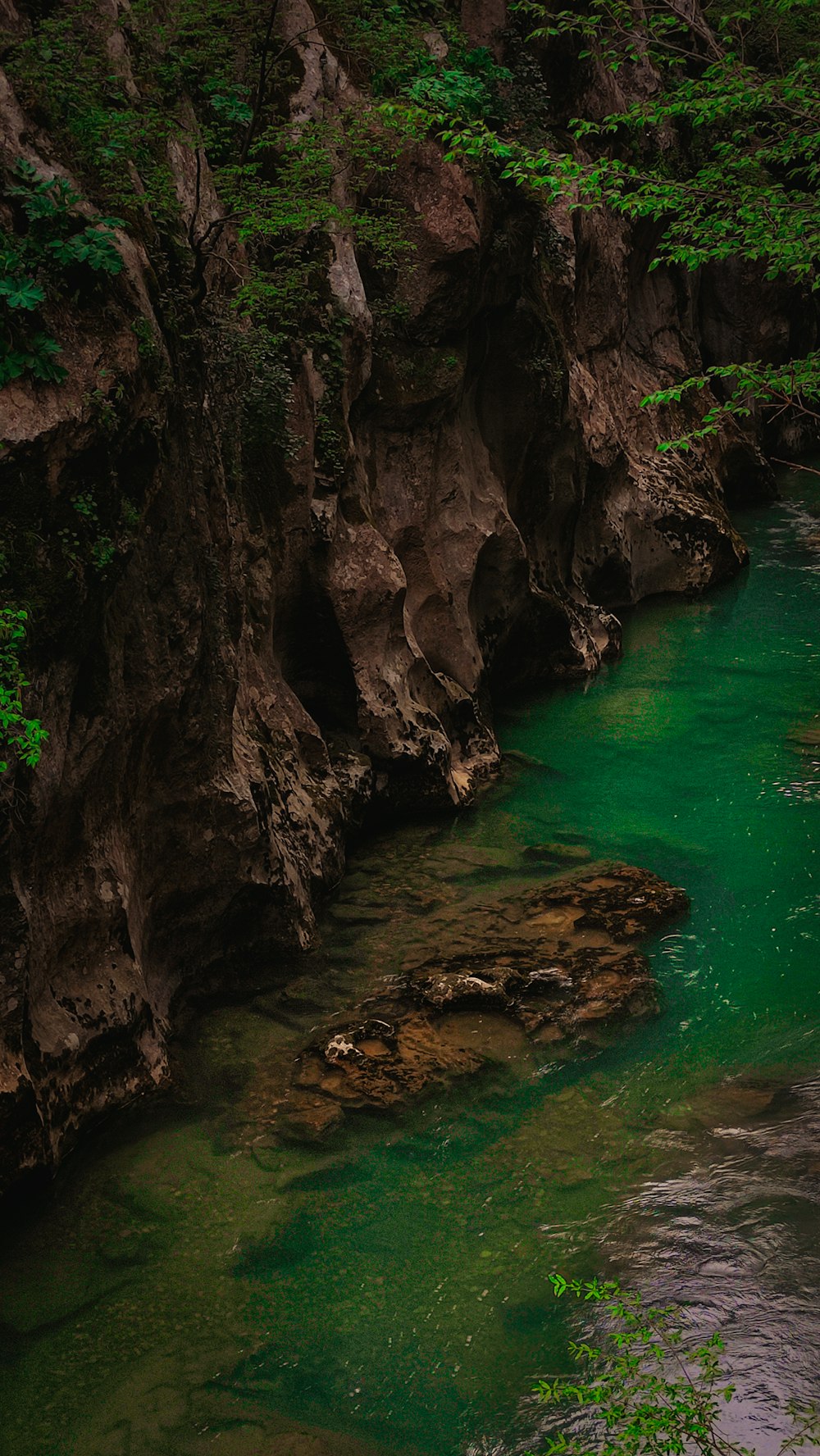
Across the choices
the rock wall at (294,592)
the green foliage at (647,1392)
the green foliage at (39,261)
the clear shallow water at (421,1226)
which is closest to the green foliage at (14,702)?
the rock wall at (294,592)

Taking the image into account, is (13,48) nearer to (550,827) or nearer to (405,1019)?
(405,1019)

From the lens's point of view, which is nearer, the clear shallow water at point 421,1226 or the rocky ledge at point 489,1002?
the clear shallow water at point 421,1226

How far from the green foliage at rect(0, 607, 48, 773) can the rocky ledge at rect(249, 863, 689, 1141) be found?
300 cm

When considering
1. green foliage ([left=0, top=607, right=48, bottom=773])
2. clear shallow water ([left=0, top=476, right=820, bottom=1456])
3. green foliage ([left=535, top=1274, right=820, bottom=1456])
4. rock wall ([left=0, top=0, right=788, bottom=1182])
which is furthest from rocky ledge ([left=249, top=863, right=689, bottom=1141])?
green foliage ([left=0, top=607, right=48, bottom=773])

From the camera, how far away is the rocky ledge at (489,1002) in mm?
7766

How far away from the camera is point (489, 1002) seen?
28.0 ft

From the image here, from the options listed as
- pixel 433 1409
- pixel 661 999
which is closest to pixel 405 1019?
pixel 661 999

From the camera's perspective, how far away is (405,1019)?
8406mm

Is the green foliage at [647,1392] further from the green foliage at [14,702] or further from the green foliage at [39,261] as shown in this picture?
the green foliage at [39,261]

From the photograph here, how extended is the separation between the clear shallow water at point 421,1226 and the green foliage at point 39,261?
4590mm

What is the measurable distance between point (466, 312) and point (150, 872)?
312 inches

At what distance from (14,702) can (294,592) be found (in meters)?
5.43

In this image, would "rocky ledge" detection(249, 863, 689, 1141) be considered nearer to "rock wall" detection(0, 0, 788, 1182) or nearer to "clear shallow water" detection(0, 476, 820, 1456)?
"clear shallow water" detection(0, 476, 820, 1456)

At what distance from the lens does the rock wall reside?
6.90 meters
